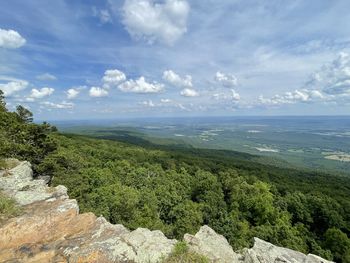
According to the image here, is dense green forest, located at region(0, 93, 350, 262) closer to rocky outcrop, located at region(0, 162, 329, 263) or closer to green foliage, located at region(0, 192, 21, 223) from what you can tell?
green foliage, located at region(0, 192, 21, 223)

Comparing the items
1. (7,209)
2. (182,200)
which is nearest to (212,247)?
(7,209)

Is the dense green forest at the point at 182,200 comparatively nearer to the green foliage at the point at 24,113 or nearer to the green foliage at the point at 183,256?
the green foliage at the point at 24,113

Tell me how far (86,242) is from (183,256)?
12.4 feet

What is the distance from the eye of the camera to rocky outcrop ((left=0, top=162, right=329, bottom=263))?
957cm

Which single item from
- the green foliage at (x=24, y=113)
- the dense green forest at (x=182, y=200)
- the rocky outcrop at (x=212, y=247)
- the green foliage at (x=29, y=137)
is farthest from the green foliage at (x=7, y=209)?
the green foliage at (x=24, y=113)

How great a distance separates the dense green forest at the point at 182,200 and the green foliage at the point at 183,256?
70.3 ft

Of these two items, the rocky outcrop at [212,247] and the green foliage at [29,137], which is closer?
the rocky outcrop at [212,247]

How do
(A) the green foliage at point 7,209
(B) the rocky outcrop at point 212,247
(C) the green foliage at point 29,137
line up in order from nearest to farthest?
(B) the rocky outcrop at point 212,247 → (A) the green foliage at point 7,209 → (C) the green foliage at point 29,137

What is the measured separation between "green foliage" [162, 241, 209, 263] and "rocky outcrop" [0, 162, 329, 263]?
32cm

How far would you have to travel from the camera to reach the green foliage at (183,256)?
9512mm

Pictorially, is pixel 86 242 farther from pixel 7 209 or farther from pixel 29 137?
pixel 29 137

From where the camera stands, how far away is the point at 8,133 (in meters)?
34.3

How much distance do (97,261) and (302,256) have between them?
8.55m

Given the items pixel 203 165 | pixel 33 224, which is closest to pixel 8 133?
pixel 33 224
